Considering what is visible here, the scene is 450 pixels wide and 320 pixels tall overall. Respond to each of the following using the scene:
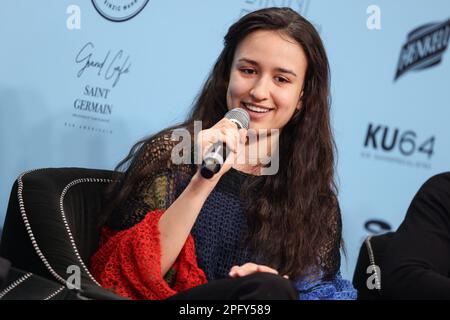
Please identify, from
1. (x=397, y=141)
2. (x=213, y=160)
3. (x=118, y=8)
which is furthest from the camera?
(x=397, y=141)

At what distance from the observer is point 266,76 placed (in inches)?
82.4

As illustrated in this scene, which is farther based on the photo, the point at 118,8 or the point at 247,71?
the point at 118,8

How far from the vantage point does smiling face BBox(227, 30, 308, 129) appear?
2090 mm

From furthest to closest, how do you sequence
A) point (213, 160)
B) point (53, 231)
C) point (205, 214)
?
point (205, 214) < point (53, 231) < point (213, 160)

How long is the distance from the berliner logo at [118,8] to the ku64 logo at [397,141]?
89 cm

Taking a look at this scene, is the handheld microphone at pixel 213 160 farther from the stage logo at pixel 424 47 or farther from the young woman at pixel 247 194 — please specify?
the stage logo at pixel 424 47

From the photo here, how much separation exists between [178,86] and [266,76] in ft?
1.94

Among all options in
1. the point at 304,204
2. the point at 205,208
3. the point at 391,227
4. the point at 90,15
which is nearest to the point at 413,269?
the point at 304,204

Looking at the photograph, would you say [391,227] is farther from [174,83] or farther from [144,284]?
[144,284]

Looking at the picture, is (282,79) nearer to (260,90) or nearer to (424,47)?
(260,90)

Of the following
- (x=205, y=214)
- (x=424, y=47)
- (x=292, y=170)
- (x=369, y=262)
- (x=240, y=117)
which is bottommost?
(x=369, y=262)

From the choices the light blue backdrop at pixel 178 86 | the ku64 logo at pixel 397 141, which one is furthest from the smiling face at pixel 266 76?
the ku64 logo at pixel 397 141

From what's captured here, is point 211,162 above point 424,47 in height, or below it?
below

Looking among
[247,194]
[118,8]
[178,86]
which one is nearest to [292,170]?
[247,194]
